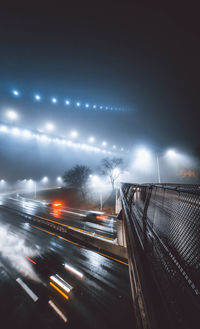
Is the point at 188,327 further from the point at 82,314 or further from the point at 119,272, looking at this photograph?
the point at 119,272

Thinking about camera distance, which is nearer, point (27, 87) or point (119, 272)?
point (119, 272)

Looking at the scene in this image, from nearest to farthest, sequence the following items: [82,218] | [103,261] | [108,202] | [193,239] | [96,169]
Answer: [193,239] < [103,261] < [82,218] < [108,202] < [96,169]

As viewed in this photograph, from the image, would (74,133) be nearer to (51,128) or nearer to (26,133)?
(51,128)

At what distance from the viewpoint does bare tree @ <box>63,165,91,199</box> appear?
28.8 m

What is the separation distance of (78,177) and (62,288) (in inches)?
947

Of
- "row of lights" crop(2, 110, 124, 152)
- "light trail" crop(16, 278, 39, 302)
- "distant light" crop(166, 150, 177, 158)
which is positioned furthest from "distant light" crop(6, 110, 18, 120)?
"distant light" crop(166, 150, 177, 158)

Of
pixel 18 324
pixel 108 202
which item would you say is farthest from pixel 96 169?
pixel 18 324

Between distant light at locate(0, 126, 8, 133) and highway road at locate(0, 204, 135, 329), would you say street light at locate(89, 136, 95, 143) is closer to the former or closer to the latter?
distant light at locate(0, 126, 8, 133)

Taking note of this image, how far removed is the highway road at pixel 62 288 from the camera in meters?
5.15

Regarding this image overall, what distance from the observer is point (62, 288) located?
6.35 meters

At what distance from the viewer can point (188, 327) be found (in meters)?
0.73

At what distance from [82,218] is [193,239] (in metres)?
16.6

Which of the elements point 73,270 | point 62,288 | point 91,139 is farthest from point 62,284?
point 91,139

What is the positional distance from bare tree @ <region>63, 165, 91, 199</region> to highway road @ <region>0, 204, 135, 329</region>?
18.6 m
